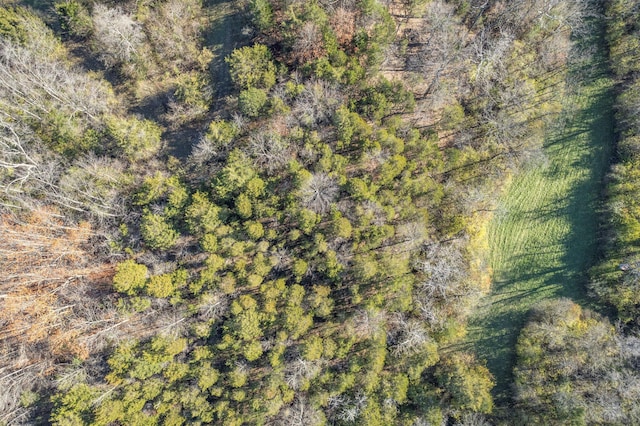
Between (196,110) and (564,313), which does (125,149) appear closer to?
(196,110)

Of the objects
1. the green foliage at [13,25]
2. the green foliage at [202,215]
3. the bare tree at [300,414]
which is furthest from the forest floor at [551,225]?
the green foliage at [13,25]

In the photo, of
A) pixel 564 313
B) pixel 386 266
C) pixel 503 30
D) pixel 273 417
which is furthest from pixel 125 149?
pixel 564 313

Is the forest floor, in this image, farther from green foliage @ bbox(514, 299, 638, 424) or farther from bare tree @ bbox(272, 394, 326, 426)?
bare tree @ bbox(272, 394, 326, 426)

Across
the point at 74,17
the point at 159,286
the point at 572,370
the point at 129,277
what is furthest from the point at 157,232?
the point at 572,370

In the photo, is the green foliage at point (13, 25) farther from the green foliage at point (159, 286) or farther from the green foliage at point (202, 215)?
the green foliage at point (159, 286)

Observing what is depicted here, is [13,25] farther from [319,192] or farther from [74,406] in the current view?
[74,406]

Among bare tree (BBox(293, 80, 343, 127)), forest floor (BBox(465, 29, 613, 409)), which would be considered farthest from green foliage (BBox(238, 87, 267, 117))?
forest floor (BBox(465, 29, 613, 409))
